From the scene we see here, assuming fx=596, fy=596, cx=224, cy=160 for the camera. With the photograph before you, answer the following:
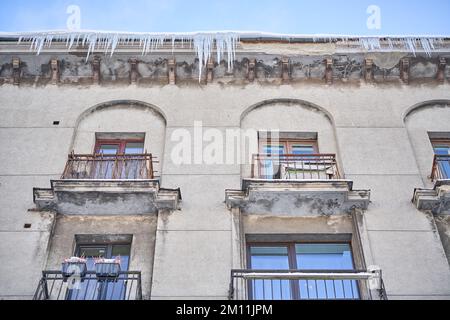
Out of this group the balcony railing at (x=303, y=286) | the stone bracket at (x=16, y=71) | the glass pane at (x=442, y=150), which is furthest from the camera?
the stone bracket at (x=16, y=71)

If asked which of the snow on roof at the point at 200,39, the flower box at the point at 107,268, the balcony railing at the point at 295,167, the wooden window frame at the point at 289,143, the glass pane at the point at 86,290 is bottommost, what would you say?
the glass pane at the point at 86,290

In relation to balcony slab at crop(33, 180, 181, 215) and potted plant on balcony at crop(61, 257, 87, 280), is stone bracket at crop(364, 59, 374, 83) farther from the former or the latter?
potted plant on balcony at crop(61, 257, 87, 280)

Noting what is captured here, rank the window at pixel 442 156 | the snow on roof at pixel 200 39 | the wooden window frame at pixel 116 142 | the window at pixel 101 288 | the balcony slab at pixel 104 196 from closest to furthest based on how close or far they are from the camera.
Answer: the window at pixel 101 288 → the balcony slab at pixel 104 196 → the window at pixel 442 156 → the wooden window frame at pixel 116 142 → the snow on roof at pixel 200 39

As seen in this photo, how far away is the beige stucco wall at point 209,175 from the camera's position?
1074 centimetres

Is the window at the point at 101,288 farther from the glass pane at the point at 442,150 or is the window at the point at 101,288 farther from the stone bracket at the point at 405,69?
the stone bracket at the point at 405,69

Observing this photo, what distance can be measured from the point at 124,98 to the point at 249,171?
13.1ft

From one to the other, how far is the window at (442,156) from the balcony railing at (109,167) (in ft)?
20.7

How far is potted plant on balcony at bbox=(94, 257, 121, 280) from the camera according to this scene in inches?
404

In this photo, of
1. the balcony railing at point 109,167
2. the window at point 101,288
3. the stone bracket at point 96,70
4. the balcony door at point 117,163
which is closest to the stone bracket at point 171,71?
the stone bracket at point 96,70

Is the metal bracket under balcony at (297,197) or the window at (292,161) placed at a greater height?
the window at (292,161)

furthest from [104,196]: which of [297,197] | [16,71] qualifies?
[16,71]

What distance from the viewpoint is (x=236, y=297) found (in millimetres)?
10070
